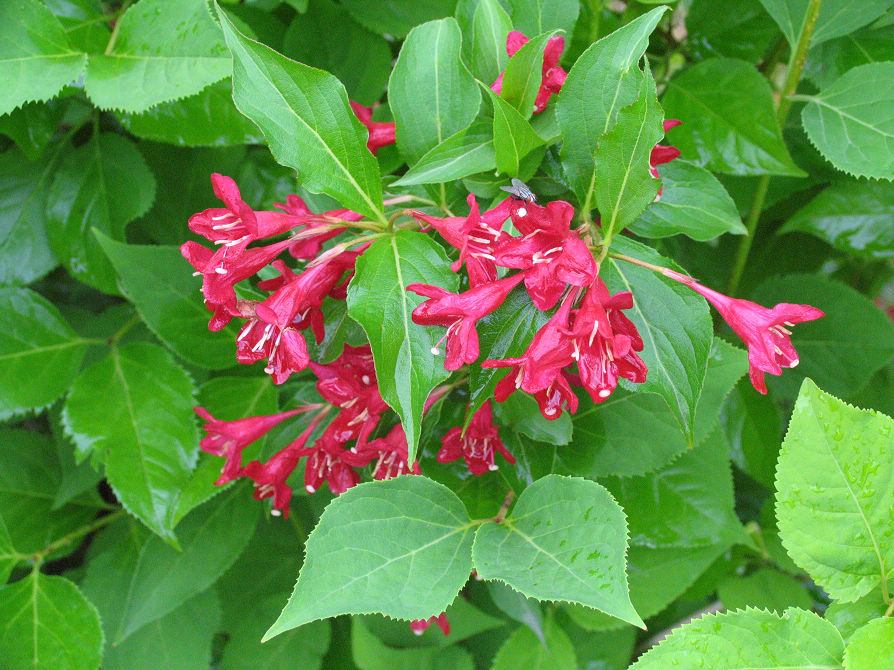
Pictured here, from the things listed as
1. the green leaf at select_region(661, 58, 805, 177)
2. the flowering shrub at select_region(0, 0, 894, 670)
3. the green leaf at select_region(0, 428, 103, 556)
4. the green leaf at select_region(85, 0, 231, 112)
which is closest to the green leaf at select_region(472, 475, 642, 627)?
the flowering shrub at select_region(0, 0, 894, 670)

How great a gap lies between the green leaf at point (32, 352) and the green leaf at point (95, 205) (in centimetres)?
9

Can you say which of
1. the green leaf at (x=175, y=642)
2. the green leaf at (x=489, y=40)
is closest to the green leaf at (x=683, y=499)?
the green leaf at (x=489, y=40)

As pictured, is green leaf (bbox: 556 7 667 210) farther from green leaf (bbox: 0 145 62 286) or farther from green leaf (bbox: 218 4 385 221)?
green leaf (bbox: 0 145 62 286)

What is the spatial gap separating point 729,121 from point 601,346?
56 centimetres

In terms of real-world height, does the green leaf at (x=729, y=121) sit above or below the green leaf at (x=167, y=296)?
above

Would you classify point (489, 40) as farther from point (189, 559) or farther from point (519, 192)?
point (189, 559)

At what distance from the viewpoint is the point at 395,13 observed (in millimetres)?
1247

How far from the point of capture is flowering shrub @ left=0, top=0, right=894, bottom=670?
716 millimetres

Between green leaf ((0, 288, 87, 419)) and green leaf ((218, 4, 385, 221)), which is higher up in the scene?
green leaf ((218, 4, 385, 221))

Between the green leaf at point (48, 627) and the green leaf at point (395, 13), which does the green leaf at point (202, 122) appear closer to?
the green leaf at point (395, 13)

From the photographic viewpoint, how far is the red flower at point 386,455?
0.87 m

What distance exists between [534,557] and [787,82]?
853mm

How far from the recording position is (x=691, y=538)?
1104 millimetres

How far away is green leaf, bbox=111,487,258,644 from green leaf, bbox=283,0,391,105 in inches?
29.1
